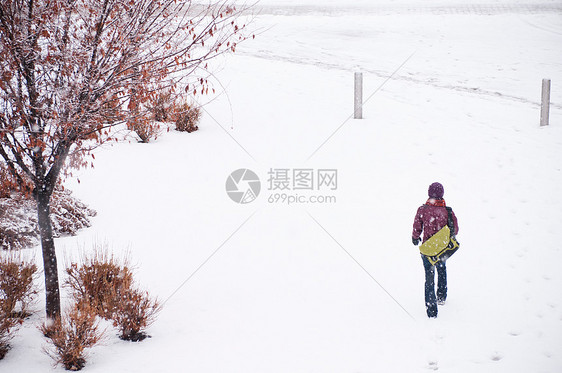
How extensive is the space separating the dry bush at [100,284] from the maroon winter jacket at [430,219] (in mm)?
3550

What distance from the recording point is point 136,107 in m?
4.71

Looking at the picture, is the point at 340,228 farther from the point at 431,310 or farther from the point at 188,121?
the point at 188,121

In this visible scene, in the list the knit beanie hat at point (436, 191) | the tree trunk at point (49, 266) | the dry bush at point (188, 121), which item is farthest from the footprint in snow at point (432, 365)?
the dry bush at point (188, 121)

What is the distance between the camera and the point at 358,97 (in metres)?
11.1

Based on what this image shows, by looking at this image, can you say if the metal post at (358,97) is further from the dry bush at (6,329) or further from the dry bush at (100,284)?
the dry bush at (6,329)

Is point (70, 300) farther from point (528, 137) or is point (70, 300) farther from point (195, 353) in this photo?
point (528, 137)

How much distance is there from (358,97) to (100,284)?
7689 millimetres

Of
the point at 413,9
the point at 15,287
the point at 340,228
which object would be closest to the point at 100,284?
the point at 15,287

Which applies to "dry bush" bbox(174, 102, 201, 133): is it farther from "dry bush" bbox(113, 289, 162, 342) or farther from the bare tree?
"dry bush" bbox(113, 289, 162, 342)

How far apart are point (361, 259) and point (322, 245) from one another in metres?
0.69

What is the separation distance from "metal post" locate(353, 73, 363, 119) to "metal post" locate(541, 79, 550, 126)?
410 centimetres

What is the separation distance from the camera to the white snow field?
4.99 meters

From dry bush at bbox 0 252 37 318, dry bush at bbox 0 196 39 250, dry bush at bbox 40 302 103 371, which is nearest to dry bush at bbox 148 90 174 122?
dry bush at bbox 40 302 103 371

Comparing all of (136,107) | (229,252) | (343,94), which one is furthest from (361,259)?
(343,94)
